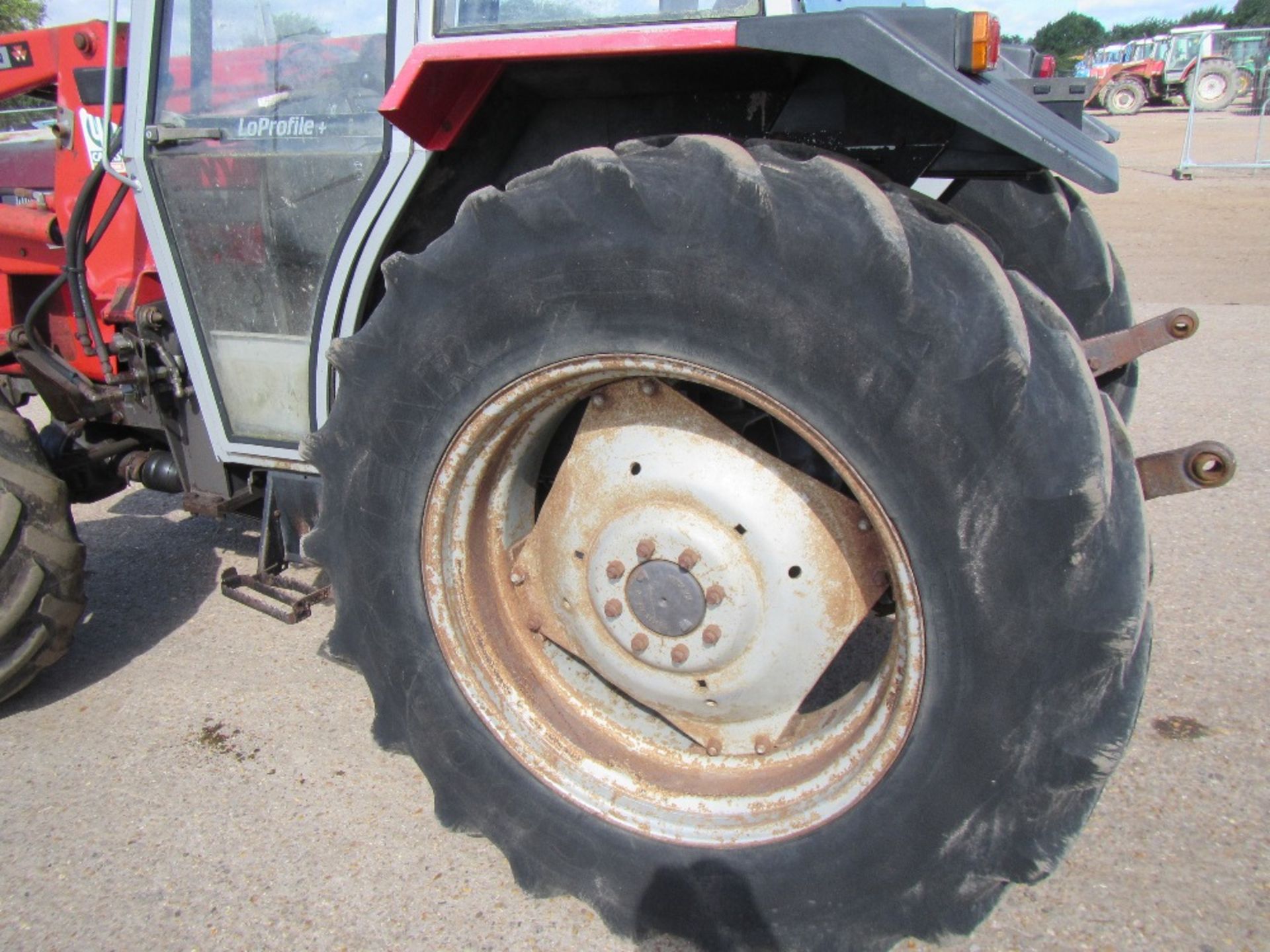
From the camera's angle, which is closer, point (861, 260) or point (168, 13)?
point (861, 260)

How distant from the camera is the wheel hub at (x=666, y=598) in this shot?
1780mm

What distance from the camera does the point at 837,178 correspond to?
1454mm

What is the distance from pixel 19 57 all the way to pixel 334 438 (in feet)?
7.79

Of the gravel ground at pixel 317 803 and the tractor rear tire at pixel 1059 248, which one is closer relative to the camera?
the gravel ground at pixel 317 803

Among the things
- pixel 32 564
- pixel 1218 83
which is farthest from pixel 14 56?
pixel 1218 83

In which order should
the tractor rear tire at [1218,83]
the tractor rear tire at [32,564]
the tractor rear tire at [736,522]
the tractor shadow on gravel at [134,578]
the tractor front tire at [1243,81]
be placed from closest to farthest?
the tractor rear tire at [736,522] → the tractor rear tire at [32,564] → the tractor shadow on gravel at [134,578] → the tractor rear tire at [1218,83] → the tractor front tire at [1243,81]

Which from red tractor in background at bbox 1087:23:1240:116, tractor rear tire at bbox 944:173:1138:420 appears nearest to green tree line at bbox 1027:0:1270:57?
red tractor in background at bbox 1087:23:1240:116

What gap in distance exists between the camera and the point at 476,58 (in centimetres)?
173

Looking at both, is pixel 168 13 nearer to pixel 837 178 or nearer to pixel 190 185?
pixel 190 185

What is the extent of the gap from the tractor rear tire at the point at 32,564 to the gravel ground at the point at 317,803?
0.23 m

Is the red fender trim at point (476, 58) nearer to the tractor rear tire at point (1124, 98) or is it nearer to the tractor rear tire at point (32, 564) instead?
the tractor rear tire at point (32, 564)

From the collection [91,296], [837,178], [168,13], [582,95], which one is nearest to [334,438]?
[582,95]

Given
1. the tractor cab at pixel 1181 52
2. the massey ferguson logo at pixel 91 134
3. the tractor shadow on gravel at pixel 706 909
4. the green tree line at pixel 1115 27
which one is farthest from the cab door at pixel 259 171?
the green tree line at pixel 1115 27

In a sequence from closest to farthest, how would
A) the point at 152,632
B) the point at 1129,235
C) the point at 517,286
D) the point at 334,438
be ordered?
the point at 517,286
the point at 334,438
the point at 152,632
the point at 1129,235
